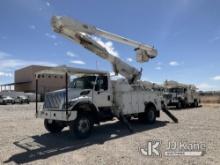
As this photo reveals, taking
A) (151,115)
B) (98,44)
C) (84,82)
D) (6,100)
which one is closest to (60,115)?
(84,82)

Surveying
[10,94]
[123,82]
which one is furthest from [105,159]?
[10,94]

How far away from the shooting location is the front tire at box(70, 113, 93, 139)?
A: 9.91 m

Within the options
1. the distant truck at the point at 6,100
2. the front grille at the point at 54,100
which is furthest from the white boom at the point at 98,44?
the distant truck at the point at 6,100

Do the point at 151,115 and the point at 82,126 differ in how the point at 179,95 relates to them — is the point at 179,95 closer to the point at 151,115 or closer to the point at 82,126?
the point at 151,115

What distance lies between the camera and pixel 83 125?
402 inches

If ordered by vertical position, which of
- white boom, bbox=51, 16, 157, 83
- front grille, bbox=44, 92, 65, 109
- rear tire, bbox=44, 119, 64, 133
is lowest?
rear tire, bbox=44, 119, 64, 133

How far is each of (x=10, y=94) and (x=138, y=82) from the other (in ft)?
127

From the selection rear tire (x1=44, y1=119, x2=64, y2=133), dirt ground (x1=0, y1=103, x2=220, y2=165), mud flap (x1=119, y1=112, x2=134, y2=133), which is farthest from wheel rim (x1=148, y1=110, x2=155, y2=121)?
rear tire (x1=44, y1=119, x2=64, y2=133)

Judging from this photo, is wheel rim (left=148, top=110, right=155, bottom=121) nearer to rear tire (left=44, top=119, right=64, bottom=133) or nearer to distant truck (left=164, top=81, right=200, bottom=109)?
rear tire (left=44, top=119, right=64, bottom=133)

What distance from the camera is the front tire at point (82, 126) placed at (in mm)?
9914

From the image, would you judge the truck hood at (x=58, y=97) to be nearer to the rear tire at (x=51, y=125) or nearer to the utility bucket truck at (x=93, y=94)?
the utility bucket truck at (x=93, y=94)

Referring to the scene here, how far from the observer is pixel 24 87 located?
6756 centimetres

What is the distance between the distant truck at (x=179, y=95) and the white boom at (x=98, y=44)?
39.5 ft

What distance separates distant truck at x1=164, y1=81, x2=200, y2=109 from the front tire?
17.4m
